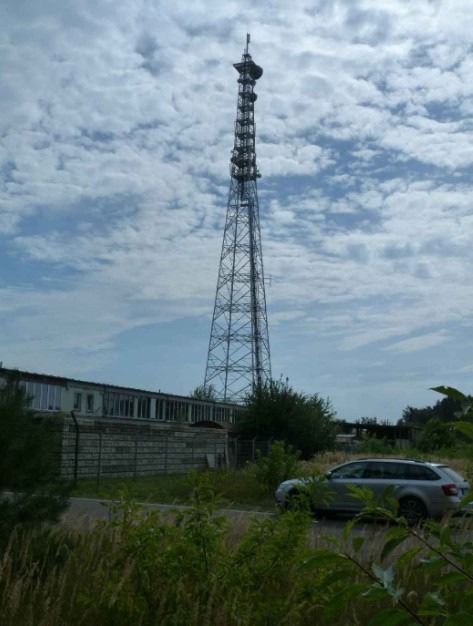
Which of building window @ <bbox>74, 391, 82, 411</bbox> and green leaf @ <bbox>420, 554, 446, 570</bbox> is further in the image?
building window @ <bbox>74, 391, 82, 411</bbox>

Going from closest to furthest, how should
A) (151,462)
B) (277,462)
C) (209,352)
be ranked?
(277,462) → (151,462) → (209,352)

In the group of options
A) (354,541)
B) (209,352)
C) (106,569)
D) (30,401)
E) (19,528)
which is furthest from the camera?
(209,352)

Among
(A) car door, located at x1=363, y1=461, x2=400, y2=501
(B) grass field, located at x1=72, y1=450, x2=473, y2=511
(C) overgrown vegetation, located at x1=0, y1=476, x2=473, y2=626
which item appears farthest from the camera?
(B) grass field, located at x1=72, y1=450, x2=473, y2=511

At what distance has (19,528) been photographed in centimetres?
543

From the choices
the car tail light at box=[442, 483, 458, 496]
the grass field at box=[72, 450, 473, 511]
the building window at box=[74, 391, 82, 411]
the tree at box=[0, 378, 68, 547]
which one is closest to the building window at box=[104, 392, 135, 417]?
the building window at box=[74, 391, 82, 411]

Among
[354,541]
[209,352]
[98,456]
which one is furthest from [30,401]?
[209,352]

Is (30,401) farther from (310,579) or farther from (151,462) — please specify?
(151,462)

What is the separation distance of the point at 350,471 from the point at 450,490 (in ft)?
8.14

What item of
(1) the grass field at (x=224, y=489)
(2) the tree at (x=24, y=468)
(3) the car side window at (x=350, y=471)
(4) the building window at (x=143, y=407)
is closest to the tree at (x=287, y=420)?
(4) the building window at (x=143, y=407)

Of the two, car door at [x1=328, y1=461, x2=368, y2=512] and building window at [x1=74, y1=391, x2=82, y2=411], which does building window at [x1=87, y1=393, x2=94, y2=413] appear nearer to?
building window at [x1=74, y1=391, x2=82, y2=411]

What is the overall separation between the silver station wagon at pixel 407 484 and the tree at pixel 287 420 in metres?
25.1

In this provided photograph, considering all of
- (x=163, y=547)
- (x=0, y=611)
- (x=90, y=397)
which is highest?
(x=90, y=397)

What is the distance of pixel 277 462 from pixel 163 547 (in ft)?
59.2

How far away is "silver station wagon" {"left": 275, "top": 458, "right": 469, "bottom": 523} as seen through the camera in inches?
684
